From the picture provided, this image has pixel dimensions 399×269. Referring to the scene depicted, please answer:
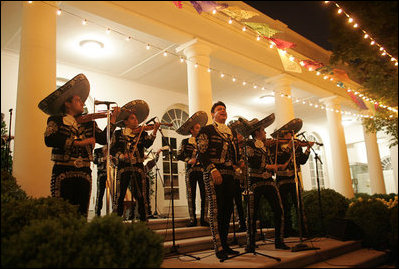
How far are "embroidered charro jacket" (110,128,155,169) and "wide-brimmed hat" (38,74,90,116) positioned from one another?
1.34m

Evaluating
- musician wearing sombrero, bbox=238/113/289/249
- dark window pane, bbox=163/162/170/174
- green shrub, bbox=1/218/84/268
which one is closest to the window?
dark window pane, bbox=163/162/170/174

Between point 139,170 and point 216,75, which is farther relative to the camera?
point 216,75

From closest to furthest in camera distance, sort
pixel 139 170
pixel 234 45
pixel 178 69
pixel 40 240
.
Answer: pixel 40 240 < pixel 139 170 < pixel 234 45 < pixel 178 69

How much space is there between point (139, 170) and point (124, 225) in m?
2.47

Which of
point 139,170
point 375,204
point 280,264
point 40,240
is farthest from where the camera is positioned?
point 375,204

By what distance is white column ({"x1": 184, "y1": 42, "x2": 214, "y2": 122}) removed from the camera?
28.1 feet

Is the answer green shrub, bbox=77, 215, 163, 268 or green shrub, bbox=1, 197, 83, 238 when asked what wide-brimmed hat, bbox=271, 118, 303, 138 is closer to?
green shrub, bbox=77, 215, 163, 268

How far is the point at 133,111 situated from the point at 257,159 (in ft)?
7.68

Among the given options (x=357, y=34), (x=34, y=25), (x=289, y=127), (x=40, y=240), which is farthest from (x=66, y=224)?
(x=357, y=34)

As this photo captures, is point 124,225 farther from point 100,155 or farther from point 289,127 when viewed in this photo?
point 289,127

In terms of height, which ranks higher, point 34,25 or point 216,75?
point 216,75

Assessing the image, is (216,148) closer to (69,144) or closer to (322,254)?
(69,144)

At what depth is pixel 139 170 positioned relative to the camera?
594 cm

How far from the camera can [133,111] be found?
20.2 feet
